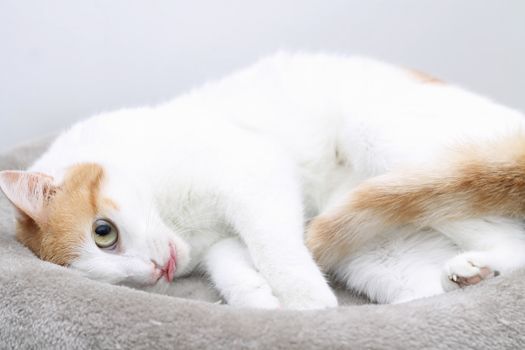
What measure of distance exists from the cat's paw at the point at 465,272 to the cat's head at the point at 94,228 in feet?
1.88

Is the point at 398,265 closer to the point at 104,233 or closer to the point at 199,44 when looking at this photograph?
the point at 104,233

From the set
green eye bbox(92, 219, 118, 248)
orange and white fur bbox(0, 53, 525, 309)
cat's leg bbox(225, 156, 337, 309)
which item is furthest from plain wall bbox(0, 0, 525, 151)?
green eye bbox(92, 219, 118, 248)

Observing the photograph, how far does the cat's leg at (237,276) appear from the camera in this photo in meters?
1.09

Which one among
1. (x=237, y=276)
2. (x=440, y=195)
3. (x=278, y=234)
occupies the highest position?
(x=440, y=195)

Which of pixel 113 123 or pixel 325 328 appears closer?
pixel 325 328

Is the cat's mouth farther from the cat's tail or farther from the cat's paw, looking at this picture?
the cat's paw

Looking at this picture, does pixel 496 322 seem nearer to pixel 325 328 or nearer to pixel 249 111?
pixel 325 328

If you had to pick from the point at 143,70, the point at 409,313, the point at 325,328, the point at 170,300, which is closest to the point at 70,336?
the point at 170,300

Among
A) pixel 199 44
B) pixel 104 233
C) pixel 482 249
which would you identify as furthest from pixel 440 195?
pixel 199 44

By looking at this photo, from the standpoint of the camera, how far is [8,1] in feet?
6.48

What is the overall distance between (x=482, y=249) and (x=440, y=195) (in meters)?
0.14

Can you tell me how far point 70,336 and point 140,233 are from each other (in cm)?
29

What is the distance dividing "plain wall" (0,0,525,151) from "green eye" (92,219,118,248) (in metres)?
1.16

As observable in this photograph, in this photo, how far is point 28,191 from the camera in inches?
44.4
